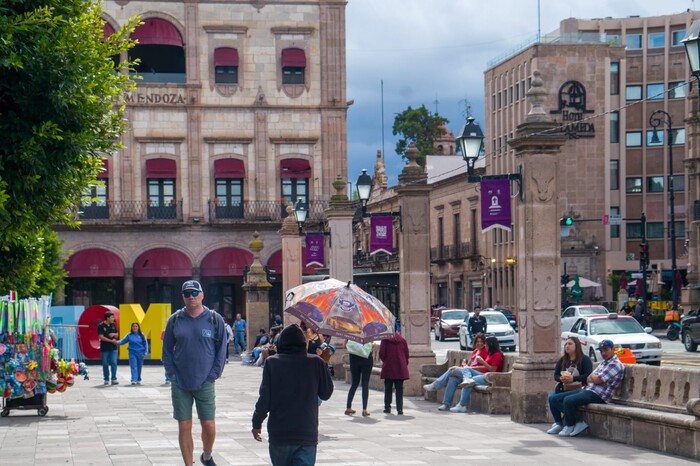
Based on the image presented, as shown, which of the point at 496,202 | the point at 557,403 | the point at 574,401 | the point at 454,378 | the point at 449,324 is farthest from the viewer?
the point at 449,324

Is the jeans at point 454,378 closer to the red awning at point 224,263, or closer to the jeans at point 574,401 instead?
the jeans at point 574,401

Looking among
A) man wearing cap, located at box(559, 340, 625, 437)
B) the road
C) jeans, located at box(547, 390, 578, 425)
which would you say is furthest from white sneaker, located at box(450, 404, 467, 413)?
the road

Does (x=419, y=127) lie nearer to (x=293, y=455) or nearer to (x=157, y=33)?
(x=157, y=33)

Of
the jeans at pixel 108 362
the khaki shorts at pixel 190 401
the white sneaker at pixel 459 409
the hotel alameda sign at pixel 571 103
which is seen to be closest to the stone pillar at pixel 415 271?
the white sneaker at pixel 459 409

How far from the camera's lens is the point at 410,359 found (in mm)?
24062

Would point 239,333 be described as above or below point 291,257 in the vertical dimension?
below

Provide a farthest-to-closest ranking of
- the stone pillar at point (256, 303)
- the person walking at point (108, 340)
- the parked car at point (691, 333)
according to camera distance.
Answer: the stone pillar at point (256, 303) → the parked car at point (691, 333) → the person walking at point (108, 340)

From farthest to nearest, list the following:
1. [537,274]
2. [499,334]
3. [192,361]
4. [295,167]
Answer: [295,167] < [499,334] < [537,274] < [192,361]

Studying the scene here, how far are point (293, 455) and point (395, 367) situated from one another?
1048 cm

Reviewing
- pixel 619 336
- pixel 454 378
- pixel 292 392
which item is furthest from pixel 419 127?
pixel 292 392

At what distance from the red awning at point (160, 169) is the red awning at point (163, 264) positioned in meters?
3.41

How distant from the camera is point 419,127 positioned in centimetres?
10138

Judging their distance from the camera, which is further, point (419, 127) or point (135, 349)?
point (419, 127)

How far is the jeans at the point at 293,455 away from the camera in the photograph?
9.97 m
